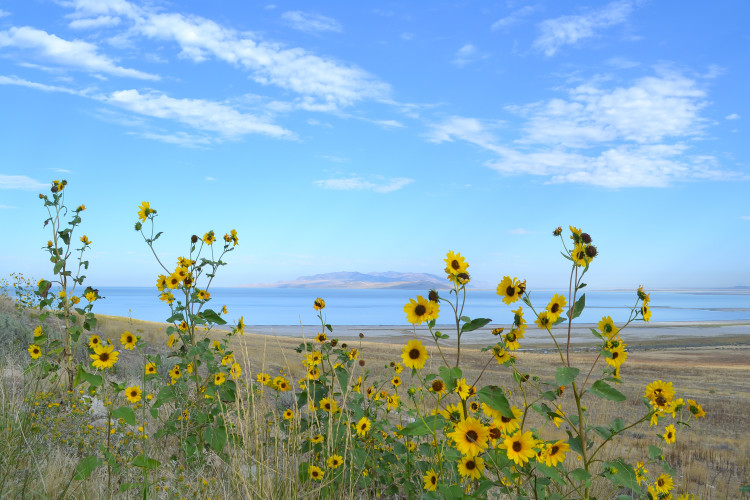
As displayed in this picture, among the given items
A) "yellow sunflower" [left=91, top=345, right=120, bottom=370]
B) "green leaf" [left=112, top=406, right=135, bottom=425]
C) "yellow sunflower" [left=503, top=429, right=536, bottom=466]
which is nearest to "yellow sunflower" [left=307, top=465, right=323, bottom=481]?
"green leaf" [left=112, top=406, right=135, bottom=425]

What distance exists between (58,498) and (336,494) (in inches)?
61.1

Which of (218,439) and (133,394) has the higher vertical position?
(133,394)

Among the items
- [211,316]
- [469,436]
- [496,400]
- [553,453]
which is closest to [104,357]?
[211,316]

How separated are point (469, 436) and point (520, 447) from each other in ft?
0.71

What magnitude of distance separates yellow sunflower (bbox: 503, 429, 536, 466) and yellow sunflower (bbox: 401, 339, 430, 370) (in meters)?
0.46

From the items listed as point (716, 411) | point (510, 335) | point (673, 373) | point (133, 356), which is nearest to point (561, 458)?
point (510, 335)

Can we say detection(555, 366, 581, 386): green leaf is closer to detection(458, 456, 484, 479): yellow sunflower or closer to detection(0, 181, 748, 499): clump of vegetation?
detection(0, 181, 748, 499): clump of vegetation

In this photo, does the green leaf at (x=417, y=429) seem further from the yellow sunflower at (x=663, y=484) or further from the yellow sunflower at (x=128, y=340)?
the yellow sunflower at (x=128, y=340)

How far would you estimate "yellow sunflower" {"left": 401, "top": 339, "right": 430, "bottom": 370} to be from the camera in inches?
87.1

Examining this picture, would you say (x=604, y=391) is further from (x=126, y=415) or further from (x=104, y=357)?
(x=104, y=357)

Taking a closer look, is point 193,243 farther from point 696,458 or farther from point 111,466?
point 696,458

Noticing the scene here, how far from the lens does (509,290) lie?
87.3 inches

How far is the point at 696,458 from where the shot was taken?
7.38 meters

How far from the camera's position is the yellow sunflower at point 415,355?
221cm
